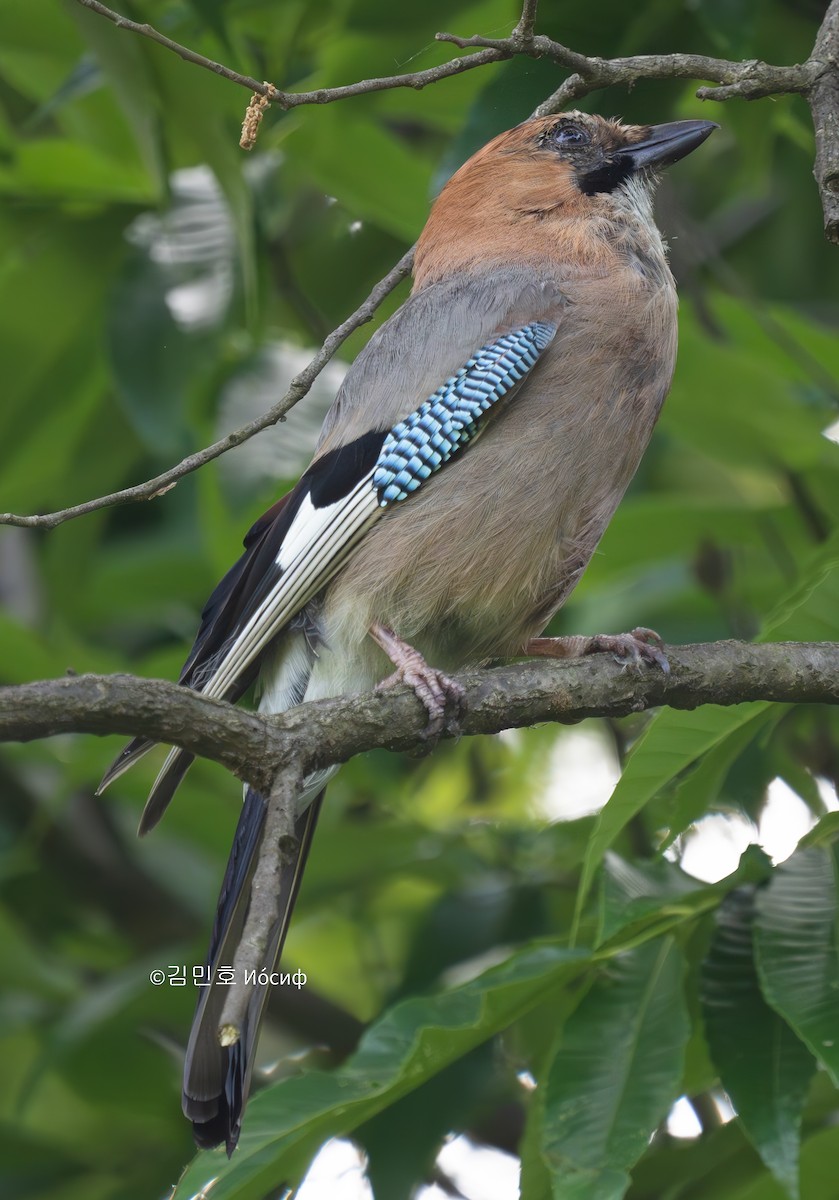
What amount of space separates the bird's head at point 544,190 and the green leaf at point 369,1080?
2301 millimetres

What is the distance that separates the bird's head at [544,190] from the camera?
4566 millimetres

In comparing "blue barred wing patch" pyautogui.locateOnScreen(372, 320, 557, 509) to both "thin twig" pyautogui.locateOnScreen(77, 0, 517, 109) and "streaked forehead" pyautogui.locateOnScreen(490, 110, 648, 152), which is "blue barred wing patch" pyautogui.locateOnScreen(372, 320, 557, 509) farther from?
"thin twig" pyautogui.locateOnScreen(77, 0, 517, 109)

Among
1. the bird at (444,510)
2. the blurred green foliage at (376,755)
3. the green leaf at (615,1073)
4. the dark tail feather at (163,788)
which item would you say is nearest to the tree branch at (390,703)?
the blurred green foliage at (376,755)

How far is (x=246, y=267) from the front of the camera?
4102mm

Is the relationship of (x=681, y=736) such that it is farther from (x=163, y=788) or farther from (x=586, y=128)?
(x=586, y=128)

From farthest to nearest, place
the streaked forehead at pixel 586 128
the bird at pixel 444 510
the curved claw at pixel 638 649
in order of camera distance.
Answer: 1. the streaked forehead at pixel 586 128
2. the bird at pixel 444 510
3. the curved claw at pixel 638 649

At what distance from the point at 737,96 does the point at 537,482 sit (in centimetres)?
118

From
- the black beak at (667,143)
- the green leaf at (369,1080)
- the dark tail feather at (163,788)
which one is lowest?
the green leaf at (369,1080)

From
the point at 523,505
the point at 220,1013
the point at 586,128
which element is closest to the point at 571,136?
the point at 586,128

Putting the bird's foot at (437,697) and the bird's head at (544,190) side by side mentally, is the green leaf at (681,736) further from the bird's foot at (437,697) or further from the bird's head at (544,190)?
the bird's head at (544,190)

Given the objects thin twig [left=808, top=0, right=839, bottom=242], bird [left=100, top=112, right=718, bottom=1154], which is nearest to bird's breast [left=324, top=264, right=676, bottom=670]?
bird [left=100, top=112, right=718, bottom=1154]

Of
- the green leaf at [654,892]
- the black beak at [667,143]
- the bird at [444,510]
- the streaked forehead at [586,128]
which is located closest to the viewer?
the green leaf at [654,892]

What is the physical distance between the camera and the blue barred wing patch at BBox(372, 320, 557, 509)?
13.0 ft

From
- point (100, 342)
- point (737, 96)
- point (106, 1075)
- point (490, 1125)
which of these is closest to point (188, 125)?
point (100, 342)
